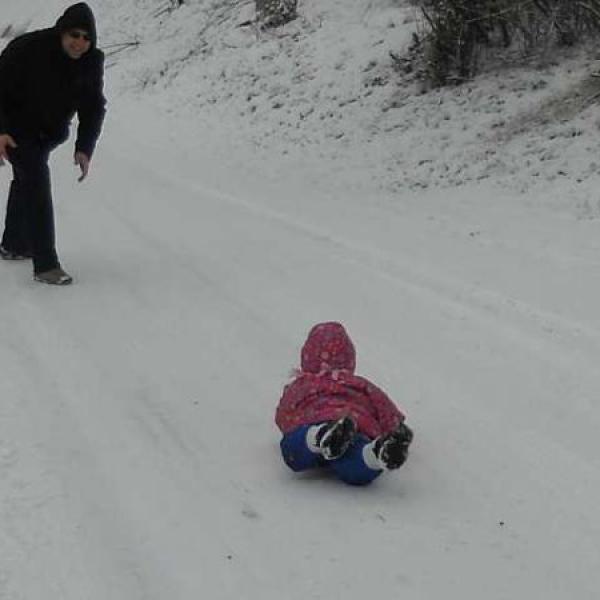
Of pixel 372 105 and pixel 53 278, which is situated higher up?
pixel 53 278

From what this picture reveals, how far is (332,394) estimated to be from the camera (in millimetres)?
3773

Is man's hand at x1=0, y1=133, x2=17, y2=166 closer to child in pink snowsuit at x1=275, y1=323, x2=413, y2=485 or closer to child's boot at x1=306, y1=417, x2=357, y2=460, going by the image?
child in pink snowsuit at x1=275, y1=323, x2=413, y2=485

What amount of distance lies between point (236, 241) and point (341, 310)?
195 cm

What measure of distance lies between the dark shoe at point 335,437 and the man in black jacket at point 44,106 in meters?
3.27

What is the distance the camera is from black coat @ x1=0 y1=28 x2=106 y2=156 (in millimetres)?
6047

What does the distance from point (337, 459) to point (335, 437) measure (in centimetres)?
18

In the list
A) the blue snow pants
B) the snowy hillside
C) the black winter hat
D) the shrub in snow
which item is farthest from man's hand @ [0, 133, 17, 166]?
the shrub in snow

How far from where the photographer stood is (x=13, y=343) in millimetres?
5129

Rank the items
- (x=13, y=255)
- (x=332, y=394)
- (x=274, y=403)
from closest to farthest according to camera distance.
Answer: (x=332, y=394) < (x=274, y=403) < (x=13, y=255)

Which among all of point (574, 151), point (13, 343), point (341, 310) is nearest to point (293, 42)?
point (574, 151)

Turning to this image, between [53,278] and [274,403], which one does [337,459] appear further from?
[53,278]

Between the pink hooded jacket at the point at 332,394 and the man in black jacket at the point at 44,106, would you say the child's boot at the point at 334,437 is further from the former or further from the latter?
the man in black jacket at the point at 44,106

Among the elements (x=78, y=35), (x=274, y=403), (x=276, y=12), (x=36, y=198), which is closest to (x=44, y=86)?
(x=78, y=35)

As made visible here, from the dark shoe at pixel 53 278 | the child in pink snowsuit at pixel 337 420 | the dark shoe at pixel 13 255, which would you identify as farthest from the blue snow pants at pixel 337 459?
the dark shoe at pixel 13 255
